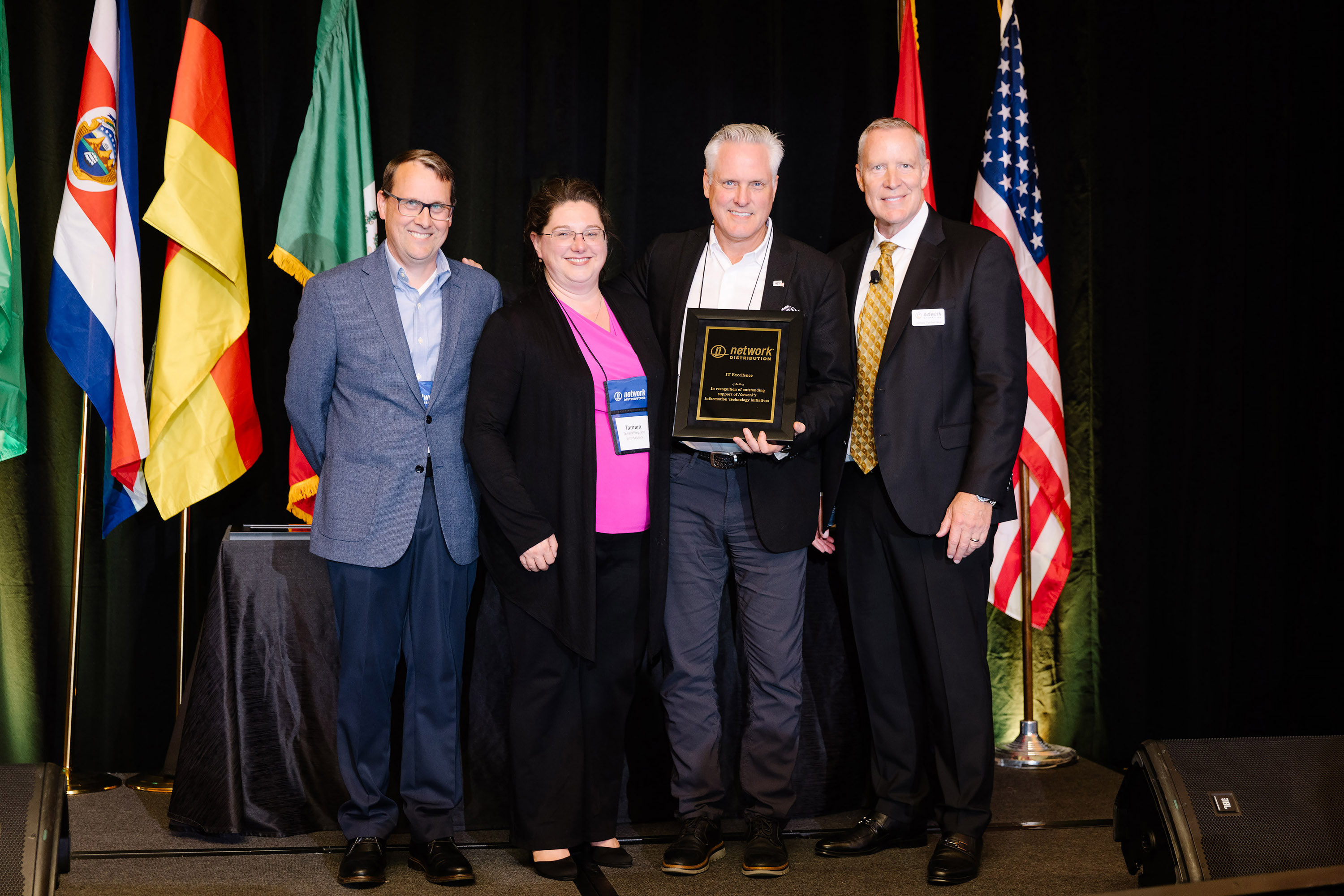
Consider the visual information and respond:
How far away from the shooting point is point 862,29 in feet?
12.6

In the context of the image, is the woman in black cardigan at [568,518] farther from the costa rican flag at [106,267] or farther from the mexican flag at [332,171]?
the costa rican flag at [106,267]

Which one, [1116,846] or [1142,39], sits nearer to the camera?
[1116,846]

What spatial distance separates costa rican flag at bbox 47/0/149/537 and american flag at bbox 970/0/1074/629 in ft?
8.88

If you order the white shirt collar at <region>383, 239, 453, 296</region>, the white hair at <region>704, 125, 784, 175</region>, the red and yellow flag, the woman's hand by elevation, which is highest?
the red and yellow flag

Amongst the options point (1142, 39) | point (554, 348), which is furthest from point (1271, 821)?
point (1142, 39)

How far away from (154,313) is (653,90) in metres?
1.84

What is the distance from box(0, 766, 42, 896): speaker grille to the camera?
1.74 m

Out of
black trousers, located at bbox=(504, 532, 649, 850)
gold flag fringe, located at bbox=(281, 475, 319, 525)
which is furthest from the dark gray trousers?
gold flag fringe, located at bbox=(281, 475, 319, 525)

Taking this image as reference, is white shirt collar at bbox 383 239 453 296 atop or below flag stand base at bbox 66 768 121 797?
atop

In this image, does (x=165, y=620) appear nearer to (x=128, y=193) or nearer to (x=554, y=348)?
(x=128, y=193)

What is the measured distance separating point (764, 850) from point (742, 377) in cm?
113

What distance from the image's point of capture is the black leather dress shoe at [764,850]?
2.52 meters

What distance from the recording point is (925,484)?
2.58m

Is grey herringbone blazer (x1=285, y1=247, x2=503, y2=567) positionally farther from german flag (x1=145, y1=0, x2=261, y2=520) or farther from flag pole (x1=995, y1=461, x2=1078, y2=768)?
flag pole (x1=995, y1=461, x2=1078, y2=768)
